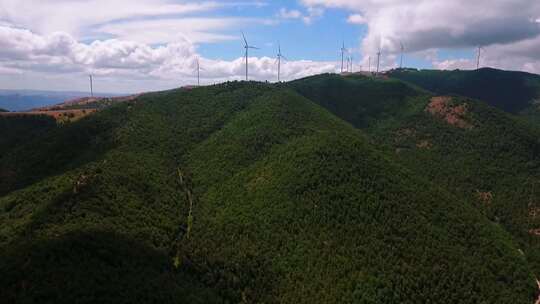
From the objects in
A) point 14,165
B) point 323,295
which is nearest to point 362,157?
point 323,295

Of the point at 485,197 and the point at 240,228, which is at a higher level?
the point at 485,197

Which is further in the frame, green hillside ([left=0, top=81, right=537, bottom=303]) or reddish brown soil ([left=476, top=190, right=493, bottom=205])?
reddish brown soil ([left=476, top=190, right=493, bottom=205])

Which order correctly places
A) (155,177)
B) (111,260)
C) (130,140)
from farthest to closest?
(130,140), (155,177), (111,260)

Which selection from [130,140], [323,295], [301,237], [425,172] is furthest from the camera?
[425,172]

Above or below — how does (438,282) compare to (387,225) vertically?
below

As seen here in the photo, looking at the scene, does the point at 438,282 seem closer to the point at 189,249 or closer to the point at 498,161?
the point at 189,249

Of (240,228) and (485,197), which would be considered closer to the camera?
(240,228)

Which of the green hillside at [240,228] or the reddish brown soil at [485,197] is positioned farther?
the reddish brown soil at [485,197]

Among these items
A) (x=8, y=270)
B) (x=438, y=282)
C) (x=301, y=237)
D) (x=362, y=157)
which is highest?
(x=362, y=157)
